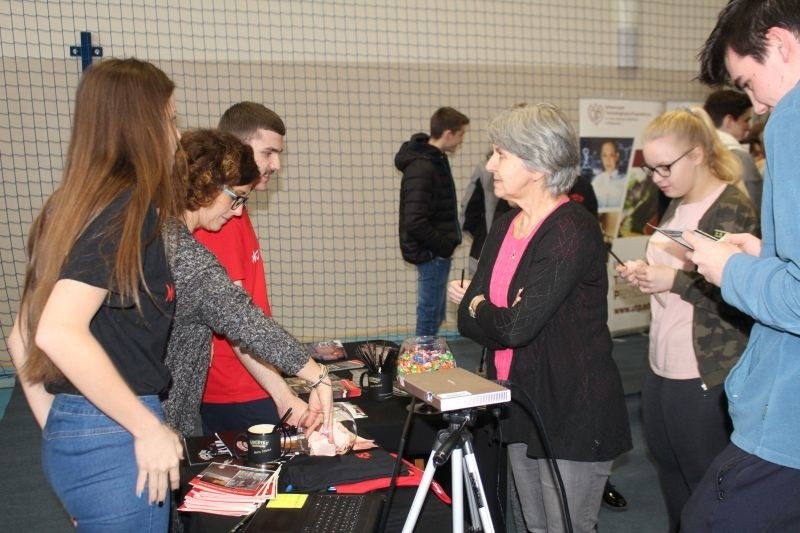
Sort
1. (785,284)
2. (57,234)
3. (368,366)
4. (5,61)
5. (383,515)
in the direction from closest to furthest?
1. (785,284)
2. (57,234)
3. (383,515)
4. (368,366)
5. (5,61)

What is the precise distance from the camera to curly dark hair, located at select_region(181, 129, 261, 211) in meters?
1.75

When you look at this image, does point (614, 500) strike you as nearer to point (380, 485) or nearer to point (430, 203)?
point (380, 485)

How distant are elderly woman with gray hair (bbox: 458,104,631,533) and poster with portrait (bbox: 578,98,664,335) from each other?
3.68 m

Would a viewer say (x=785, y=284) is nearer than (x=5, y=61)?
Yes

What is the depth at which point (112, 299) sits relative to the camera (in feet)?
3.91

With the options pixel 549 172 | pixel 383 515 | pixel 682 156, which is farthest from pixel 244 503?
pixel 682 156

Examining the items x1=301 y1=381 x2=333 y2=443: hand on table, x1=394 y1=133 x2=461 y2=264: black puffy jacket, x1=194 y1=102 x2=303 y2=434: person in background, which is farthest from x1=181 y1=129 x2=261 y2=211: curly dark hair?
x1=394 y1=133 x2=461 y2=264: black puffy jacket

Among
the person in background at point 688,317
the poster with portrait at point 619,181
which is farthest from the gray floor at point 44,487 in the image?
the poster with portrait at point 619,181

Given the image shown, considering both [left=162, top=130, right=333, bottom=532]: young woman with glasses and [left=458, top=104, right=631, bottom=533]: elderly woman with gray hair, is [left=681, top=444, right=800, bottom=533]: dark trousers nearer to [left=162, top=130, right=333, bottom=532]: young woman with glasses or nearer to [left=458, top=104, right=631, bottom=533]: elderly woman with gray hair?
[left=458, top=104, right=631, bottom=533]: elderly woman with gray hair

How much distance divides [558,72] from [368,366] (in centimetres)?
438

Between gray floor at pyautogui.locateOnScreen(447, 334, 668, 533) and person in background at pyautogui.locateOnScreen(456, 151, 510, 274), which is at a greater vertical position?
person in background at pyautogui.locateOnScreen(456, 151, 510, 274)

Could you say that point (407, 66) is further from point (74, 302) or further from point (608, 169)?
point (74, 302)

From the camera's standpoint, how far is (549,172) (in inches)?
72.2

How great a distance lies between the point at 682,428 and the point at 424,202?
258cm
